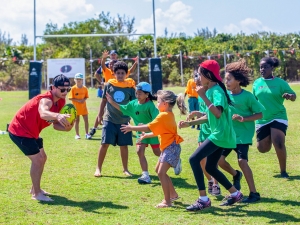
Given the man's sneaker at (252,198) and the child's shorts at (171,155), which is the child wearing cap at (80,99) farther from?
the man's sneaker at (252,198)

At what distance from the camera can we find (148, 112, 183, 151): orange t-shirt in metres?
6.66

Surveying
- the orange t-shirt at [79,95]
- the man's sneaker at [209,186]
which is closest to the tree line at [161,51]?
the orange t-shirt at [79,95]

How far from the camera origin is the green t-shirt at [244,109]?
702cm

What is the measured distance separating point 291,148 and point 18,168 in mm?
5590

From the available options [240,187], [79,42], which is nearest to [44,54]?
[79,42]

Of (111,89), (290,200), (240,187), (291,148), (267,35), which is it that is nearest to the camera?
(290,200)

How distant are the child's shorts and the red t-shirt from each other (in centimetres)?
152

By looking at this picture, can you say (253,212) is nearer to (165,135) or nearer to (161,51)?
(165,135)

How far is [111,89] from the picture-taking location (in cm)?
898

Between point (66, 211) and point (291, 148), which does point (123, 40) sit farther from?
point (66, 211)

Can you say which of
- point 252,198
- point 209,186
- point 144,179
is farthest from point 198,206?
point 144,179

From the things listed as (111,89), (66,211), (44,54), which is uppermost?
(44,54)

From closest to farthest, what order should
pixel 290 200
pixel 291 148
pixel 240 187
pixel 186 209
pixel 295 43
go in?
1. pixel 186 209
2. pixel 290 200
3. pixel 240 187
4. pixel 291 148
5. pixel 295 43

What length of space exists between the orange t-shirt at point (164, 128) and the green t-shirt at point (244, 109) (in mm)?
897
